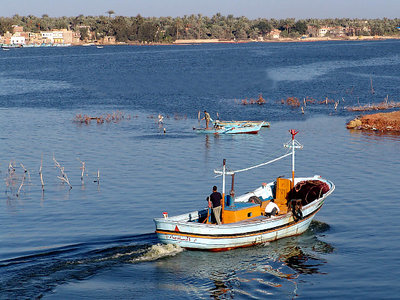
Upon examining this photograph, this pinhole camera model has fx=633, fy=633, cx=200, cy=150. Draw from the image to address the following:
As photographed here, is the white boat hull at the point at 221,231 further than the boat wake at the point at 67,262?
Yes

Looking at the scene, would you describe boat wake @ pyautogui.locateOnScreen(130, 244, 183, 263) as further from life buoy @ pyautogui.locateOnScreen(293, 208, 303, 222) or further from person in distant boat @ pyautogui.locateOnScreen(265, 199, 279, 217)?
life buoy @ pyautogui.locateOnScreen(293, 208, 303, 222)

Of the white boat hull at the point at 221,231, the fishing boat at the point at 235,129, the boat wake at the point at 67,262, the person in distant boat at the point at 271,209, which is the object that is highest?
the fishing boat at the point at 235,129

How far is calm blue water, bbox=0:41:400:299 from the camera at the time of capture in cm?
2920

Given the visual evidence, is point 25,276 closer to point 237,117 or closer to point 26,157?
point 26,157

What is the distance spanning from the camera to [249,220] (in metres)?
34.1

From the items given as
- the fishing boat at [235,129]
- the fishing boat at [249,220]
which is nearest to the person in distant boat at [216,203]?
the fishing boat at [249,220]

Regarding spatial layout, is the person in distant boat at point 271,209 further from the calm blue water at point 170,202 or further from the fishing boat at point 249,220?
the calm blue water at point 170,202

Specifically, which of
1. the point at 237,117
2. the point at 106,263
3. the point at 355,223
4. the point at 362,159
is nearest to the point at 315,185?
the point at 355,223

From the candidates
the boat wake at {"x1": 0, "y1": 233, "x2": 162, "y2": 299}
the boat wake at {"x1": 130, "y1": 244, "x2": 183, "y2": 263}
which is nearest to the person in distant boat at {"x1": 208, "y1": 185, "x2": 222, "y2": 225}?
the boat wake at {"x1": 130, "y1": 244, "x2": 183, "y2": 263}

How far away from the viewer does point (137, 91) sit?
373 ft

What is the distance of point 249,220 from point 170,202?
9.13 metres

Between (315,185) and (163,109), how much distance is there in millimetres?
52202

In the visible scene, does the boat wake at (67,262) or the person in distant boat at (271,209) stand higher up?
the person in distant boat at (271,209)

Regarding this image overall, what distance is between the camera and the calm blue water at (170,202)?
2920cm
